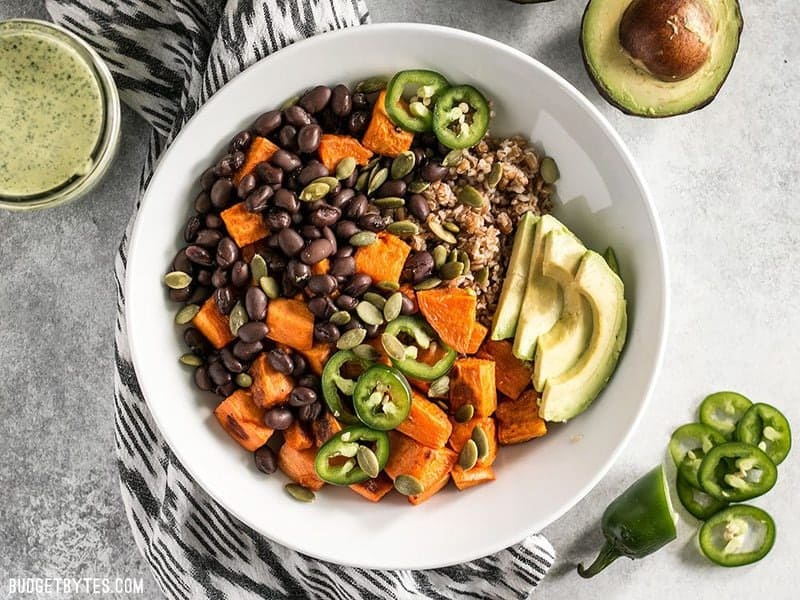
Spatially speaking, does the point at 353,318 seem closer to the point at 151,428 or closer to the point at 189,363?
the point at 189,363

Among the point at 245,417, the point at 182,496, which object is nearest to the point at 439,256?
the point at 245,417

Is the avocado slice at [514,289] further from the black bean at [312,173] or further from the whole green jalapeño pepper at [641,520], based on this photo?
the whole green jalapeño pepper at [641,520]

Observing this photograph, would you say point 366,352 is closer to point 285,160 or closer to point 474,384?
point 474,384

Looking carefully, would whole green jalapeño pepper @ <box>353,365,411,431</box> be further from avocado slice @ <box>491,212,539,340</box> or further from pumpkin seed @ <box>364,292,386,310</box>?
avocado slice @ <box>491,212,539,340</box>

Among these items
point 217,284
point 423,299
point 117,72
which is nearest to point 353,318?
point 423,299

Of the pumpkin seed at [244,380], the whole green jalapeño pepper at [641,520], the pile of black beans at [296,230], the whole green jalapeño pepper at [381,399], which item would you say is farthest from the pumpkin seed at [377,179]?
the whole green jalapeño pepper at [641,520]

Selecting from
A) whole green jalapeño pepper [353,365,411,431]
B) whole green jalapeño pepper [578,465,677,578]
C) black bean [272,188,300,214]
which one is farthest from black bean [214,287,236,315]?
whole green jalapeño pepper [578,465,677,578]
